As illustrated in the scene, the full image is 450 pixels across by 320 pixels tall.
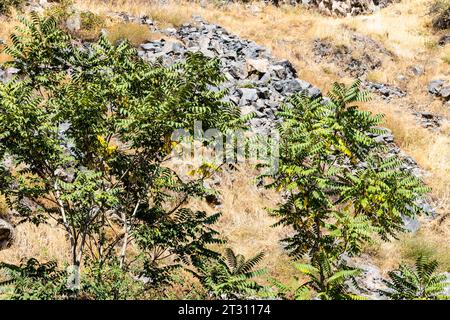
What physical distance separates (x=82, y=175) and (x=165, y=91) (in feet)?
3.50

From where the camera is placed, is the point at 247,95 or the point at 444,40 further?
the point at 444,40

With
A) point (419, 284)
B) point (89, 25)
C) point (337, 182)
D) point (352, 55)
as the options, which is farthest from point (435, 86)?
point (419, 284)

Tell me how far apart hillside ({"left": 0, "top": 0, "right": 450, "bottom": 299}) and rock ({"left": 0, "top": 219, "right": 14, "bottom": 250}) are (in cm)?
3

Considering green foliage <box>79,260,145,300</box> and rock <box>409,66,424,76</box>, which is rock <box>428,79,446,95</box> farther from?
green foliage <box>79,260,145,300</box>

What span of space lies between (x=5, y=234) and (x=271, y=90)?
25.8 ft

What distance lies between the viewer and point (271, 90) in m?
12.1

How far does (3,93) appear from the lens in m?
3.77

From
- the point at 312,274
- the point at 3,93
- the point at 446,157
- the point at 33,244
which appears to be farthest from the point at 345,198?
the point at 446,157

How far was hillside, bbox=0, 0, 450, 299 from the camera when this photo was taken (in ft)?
15.1

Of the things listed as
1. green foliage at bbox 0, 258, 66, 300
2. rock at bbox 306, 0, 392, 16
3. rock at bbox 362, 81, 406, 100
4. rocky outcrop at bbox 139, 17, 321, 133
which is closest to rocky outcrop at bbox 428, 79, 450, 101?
rock at bbox 362, 81, 406, 100

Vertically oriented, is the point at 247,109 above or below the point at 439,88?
above

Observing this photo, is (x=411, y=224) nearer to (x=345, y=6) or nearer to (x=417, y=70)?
(x=417, y=70)
